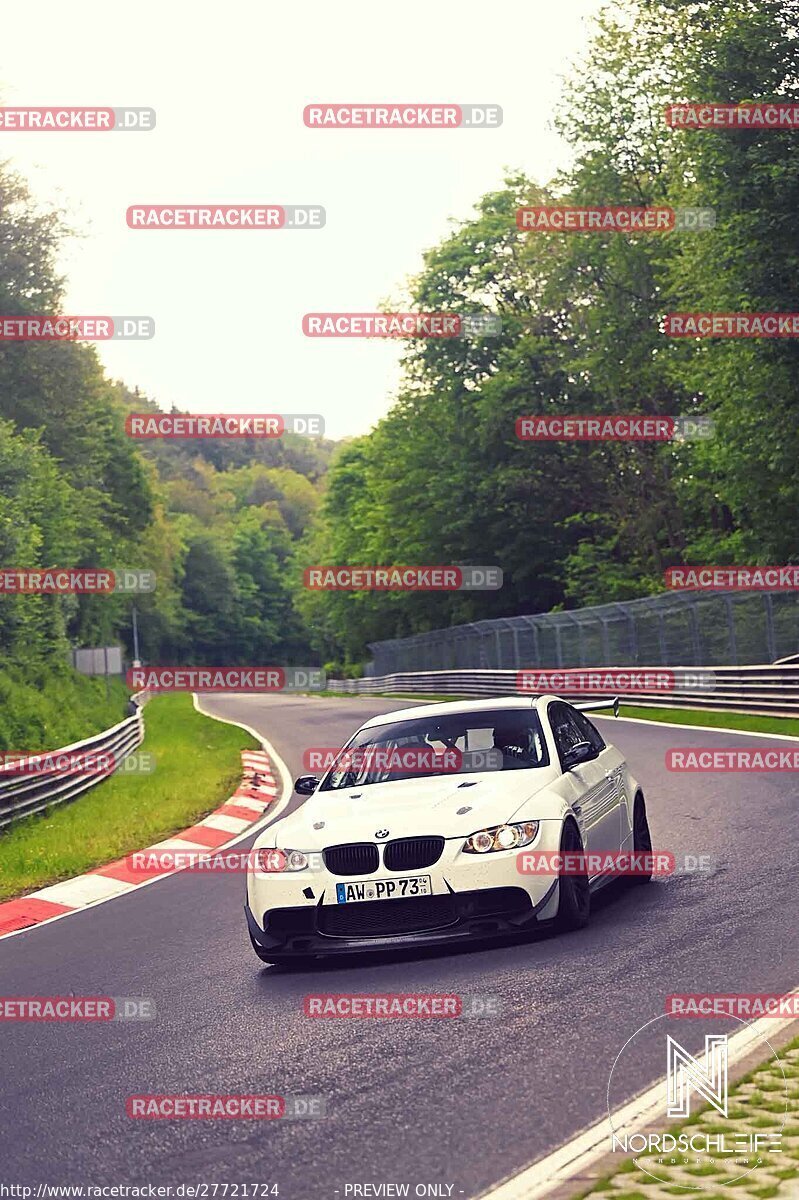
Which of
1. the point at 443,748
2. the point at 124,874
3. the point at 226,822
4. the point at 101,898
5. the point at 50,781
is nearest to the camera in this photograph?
the point at 443,748

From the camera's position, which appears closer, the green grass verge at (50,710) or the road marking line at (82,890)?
the road marking line at (82,890)

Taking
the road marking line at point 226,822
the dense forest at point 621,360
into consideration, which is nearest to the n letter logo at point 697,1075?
the road marking line at point 226,822

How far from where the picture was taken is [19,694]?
37219 mm

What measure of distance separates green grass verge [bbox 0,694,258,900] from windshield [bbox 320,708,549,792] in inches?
201

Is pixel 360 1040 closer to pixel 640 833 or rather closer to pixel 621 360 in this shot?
pixel 640 833

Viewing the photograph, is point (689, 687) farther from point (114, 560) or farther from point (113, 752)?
point (114, 560)

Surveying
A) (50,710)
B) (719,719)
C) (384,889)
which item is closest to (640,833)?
(384,889)

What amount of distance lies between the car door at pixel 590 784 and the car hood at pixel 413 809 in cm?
25

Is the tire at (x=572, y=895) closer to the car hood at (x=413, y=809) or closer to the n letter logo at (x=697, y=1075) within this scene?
the car hood at (x=413, y=809)

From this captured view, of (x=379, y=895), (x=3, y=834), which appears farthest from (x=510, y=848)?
(x=3, y=834)

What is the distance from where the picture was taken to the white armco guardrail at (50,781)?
1884 cm

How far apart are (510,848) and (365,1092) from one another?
2.78m

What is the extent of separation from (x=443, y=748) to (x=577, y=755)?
853 millimetres

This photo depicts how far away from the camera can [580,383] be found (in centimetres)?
5800
